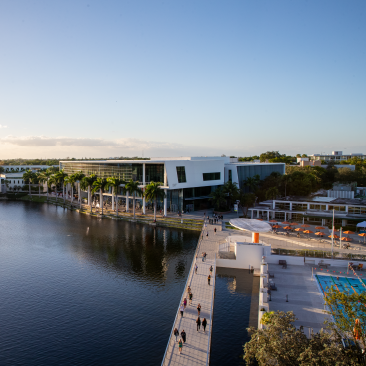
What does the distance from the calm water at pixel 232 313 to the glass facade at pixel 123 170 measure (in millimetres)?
40081

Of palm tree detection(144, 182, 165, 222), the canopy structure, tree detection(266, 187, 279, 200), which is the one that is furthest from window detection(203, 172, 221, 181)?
the canopy structure

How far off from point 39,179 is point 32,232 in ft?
191

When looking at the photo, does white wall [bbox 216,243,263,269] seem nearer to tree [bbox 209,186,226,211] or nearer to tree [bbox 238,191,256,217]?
tree [bbox 238,191,256,217]

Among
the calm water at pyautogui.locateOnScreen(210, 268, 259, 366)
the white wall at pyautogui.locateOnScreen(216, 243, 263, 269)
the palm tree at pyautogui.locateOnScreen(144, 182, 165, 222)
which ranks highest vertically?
the palm tree at pyautogui.locateOnScreen(144, 182, 165, 222)

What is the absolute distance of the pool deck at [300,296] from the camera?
28.3m

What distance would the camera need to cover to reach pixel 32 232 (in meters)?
63.1

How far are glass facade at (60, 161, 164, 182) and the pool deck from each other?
4227 cm

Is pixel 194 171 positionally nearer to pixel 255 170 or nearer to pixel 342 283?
pixel 255 170

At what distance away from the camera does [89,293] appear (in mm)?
34500

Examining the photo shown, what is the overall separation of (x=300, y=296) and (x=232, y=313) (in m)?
8.15

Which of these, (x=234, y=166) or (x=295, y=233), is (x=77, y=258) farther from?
(x=234, y=166)

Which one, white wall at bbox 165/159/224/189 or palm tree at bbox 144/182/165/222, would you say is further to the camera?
white wall at bbox 165/159/224/189

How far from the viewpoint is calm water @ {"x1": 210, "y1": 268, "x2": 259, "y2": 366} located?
79.9 feet

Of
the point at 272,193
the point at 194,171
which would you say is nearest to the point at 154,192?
the point at 194,171
